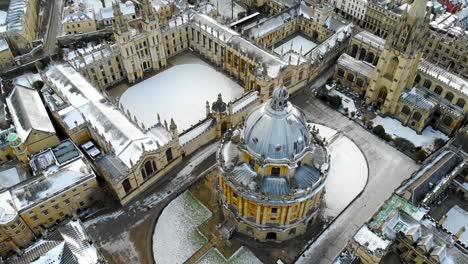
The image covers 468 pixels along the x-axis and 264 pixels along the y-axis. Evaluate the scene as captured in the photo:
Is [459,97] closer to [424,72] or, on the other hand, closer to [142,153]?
[424,72]

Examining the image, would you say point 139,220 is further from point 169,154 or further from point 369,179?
point 369,179

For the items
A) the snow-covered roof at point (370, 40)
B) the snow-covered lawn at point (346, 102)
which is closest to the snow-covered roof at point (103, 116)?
the snow-covered lawn at point (346, 102)

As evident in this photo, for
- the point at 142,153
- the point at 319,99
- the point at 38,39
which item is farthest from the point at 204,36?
the point at 38,39

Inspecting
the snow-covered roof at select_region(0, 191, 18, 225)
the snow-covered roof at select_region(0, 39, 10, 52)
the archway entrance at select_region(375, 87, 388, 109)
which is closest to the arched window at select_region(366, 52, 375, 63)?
the archway entrance at select_region(375, 87, 388, 109)

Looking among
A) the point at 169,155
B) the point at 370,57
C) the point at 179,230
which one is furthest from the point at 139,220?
the point at 370,57

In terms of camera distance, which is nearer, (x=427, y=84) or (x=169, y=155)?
(x=169, y=155)

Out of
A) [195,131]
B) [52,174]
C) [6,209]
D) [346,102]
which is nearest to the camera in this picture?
[6,209]

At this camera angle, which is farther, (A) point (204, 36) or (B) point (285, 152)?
(A) point (204, 36)
